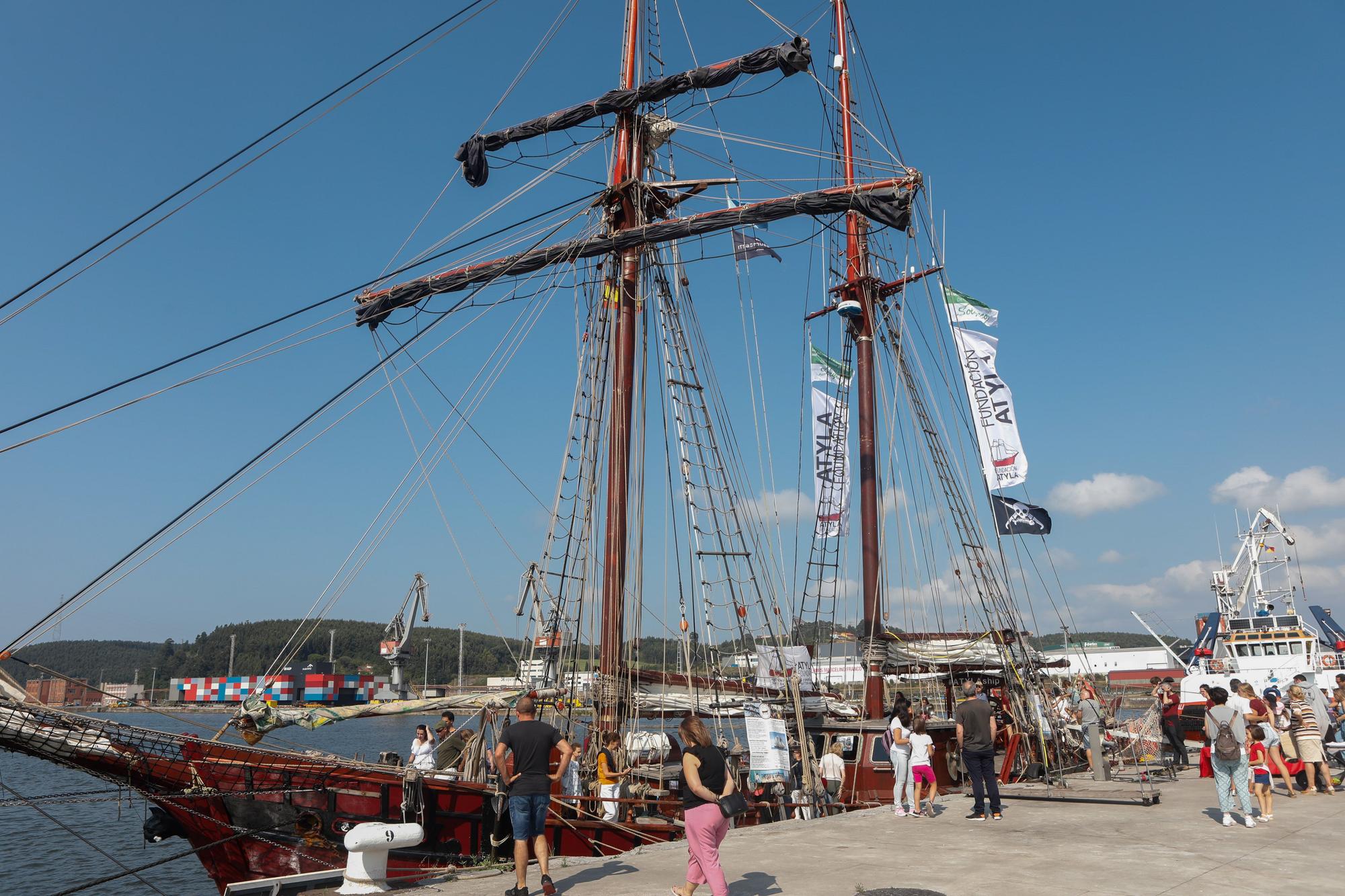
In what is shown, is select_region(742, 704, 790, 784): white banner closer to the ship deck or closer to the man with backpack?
the ship deck

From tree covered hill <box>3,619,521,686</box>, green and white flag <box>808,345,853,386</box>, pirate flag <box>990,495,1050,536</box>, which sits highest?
green and white flag <box>808,345,853,386</box>

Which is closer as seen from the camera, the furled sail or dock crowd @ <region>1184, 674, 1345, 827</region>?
dock crowd @ <region>1184, 674, 1345, 827</region>

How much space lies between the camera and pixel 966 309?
22125 millimetres

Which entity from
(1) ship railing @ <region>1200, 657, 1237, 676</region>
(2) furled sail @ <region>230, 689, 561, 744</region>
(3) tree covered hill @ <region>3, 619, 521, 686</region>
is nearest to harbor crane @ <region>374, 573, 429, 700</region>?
(2) furled sail @ <region>230, 689, 561, 744</region>

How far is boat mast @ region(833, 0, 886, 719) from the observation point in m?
21.2

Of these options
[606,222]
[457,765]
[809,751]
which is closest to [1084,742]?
[809,751]

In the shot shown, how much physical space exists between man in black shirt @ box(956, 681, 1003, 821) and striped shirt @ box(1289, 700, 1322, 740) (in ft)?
15.8

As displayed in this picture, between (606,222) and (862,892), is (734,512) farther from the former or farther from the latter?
(862,892)

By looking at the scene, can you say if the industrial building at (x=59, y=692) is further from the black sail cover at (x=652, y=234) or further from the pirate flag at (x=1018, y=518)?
the pirate flag at (x=1018, y=518)

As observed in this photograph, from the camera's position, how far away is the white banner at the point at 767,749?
14.4 m

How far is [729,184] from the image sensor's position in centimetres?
1989

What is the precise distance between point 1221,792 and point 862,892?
20.0ft

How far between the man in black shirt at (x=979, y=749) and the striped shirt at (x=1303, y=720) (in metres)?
4.81

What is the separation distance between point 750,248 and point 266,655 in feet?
497
